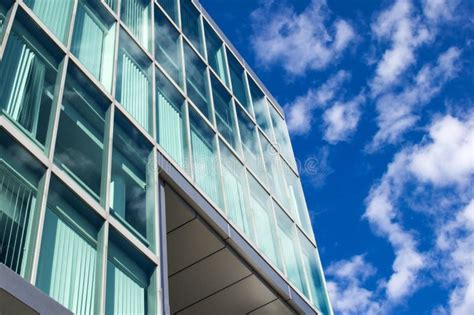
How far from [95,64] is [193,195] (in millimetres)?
3310

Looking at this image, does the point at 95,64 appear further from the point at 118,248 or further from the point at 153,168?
the point at 118,248

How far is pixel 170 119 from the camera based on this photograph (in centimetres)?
1683

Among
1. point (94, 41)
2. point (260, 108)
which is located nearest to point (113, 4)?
point (94, 41)

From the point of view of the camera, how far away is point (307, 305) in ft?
58.5

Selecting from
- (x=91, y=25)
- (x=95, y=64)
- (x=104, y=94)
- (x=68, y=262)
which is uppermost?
(x=91, y=25)

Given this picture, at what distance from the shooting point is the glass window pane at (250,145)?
20.1 metres

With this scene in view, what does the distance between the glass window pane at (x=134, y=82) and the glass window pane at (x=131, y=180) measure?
76 centimetres

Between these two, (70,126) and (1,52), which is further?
(70,126)

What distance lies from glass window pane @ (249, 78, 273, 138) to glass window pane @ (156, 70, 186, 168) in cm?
583

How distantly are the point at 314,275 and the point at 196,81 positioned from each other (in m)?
6.06

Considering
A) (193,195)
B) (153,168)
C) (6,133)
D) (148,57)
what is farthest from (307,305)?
(6,133)

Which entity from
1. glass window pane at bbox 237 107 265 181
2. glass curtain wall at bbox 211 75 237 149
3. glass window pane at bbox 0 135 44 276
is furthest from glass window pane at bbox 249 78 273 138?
glass window pane at bbox 0 135 44 276

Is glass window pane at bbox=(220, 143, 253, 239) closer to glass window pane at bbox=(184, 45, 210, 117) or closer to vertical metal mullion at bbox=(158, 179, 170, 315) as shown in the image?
glass window pane at bbox=(184, 45, 210, 117)

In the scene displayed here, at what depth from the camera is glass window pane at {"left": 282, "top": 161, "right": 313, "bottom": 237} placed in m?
21.1
